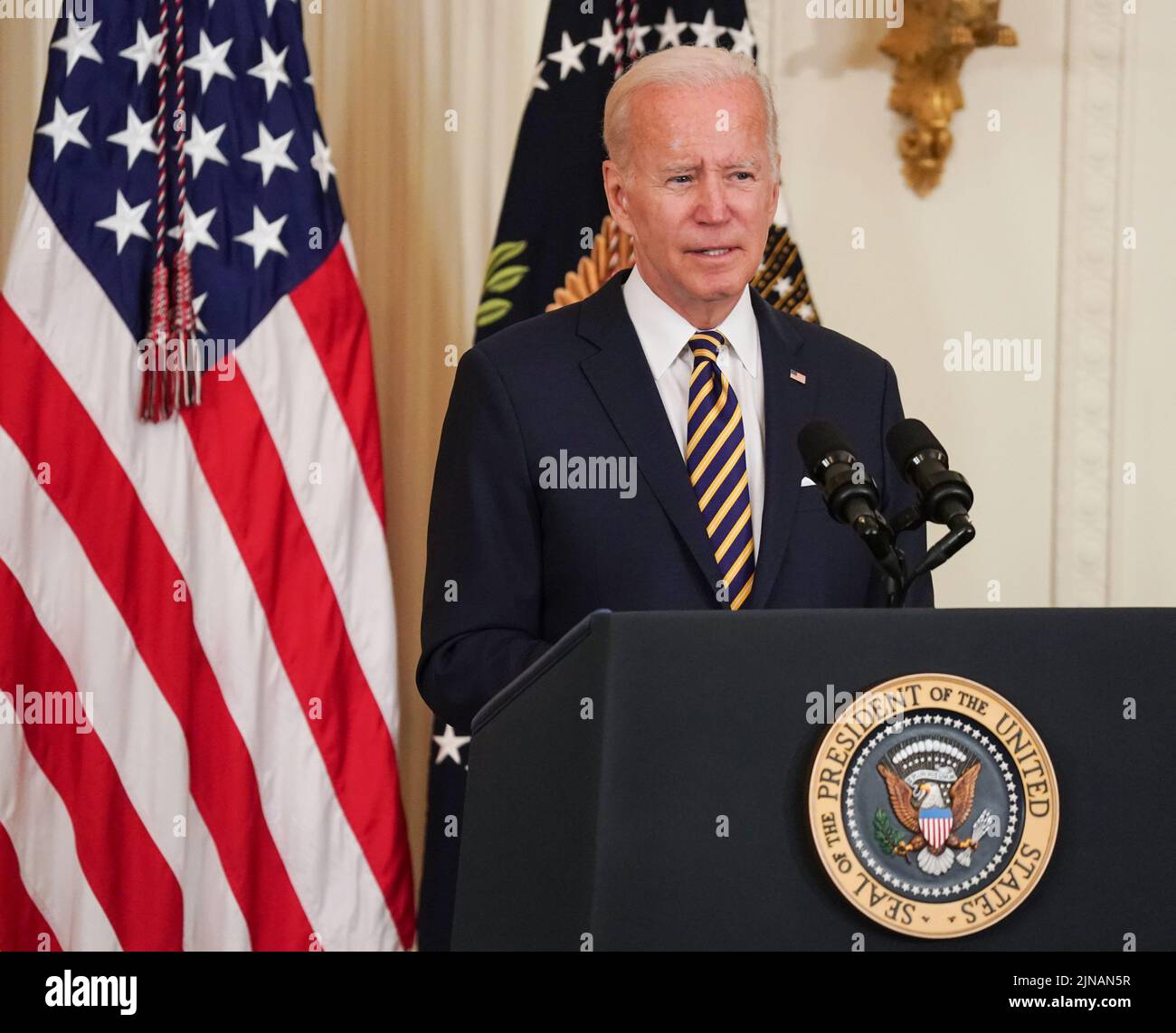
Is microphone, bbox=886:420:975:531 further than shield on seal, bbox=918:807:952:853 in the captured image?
Yes

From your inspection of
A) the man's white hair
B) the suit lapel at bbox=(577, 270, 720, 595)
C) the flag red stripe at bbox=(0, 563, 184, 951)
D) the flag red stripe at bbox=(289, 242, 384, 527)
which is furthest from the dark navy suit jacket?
the flag red stripe at bbox=(0, 563, 184, 951)

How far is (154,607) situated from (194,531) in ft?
0.61

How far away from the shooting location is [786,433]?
2.13m

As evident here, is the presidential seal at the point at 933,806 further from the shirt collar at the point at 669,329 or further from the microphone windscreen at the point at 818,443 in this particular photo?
the shirt collar at the point at 669,329

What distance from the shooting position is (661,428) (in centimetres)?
210

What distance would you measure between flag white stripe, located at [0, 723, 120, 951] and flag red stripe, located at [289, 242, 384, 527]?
0.91 metres

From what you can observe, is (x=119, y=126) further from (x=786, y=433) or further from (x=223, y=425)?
(x=786, y=433)

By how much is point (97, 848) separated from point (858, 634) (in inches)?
93.3

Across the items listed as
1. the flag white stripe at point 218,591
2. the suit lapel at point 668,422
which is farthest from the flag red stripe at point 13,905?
the suit lapel at point 668,422

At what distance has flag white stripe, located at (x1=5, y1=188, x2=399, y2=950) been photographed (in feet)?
10.5

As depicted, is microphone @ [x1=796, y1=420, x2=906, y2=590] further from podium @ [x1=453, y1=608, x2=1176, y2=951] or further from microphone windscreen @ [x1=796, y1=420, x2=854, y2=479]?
podium @ [x1=453, y1=608, x2=1176, y2=951]

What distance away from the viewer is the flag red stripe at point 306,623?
3.25 meters

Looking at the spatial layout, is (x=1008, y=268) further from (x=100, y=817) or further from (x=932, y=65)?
(x=100, y=817)

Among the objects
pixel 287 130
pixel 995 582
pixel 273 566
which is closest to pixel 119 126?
pixel 287 130
